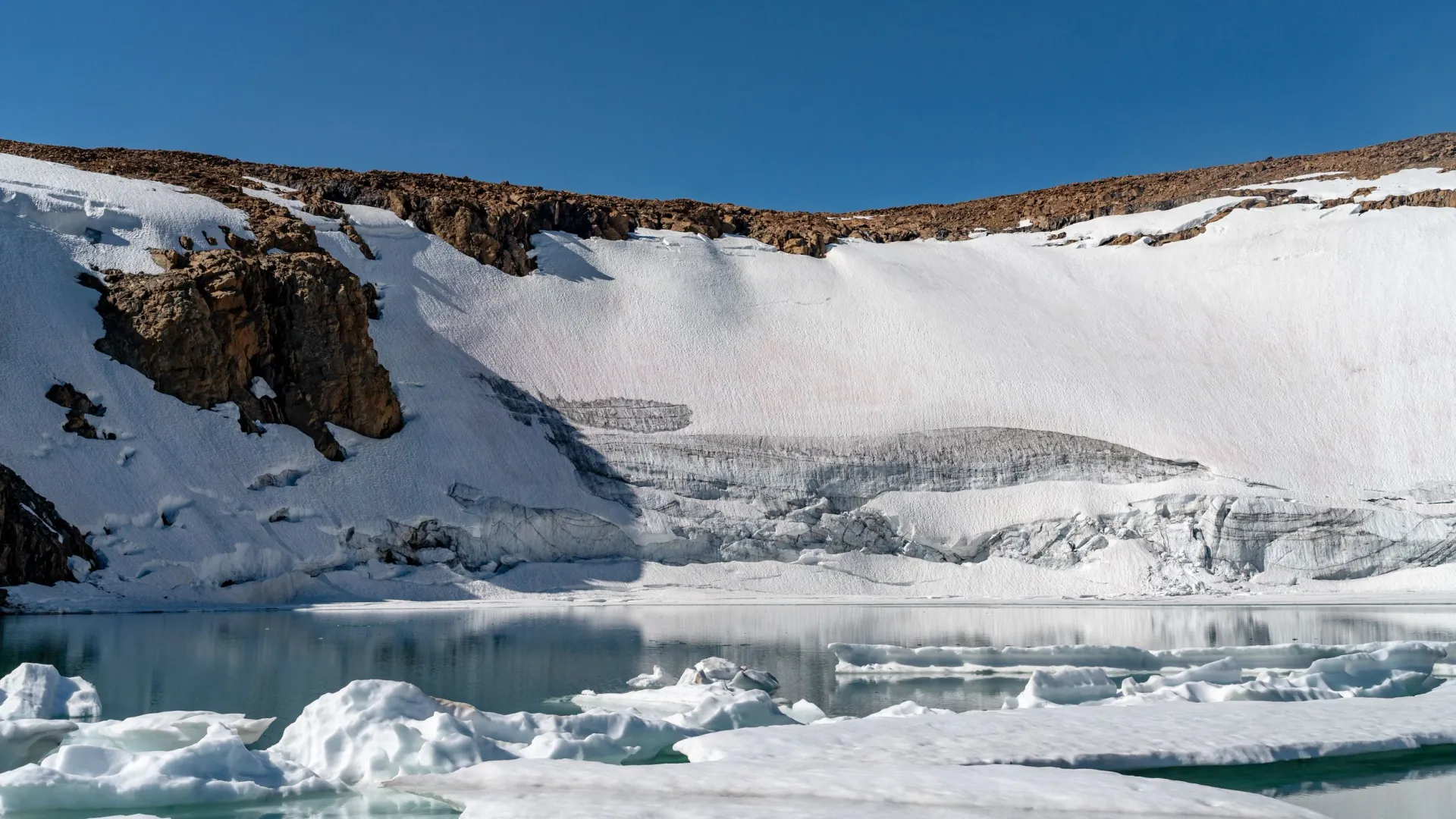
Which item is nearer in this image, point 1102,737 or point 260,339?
point 1102,737

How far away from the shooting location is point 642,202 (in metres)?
56.0

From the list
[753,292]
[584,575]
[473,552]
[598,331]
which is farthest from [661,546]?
[753,292]

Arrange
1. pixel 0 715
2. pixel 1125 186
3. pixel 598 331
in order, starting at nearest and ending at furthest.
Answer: pixel 0 715 → pixel 598 331 → pixel 1125 186

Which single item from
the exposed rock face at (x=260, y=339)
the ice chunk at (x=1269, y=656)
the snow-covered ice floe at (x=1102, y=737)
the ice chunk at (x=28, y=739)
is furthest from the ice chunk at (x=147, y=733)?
the exposed rock face at (x=260, y=339)

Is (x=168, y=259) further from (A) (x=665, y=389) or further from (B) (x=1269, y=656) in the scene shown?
(B) (x=1269, y=656)

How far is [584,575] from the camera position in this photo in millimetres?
31562

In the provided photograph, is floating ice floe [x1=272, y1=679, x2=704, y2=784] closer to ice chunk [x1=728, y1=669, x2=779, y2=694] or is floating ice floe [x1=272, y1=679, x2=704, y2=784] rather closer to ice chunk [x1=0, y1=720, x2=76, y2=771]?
ice chunk [x1=0, y1=720, x2=76, y2=771]

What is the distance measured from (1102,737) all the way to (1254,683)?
3.86 meters

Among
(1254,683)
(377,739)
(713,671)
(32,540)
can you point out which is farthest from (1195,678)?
(32,540)

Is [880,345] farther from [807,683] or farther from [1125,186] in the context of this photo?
[807,683]

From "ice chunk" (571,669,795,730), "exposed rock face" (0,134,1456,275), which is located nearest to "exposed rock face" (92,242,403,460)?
"exposed rock face" (0,134,1456,275)

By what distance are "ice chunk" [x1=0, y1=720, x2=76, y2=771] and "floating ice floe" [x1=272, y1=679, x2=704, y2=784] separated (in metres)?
2.00

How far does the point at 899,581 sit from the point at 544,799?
88.8ft

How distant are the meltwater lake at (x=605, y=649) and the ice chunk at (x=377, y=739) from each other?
582 millimetres
